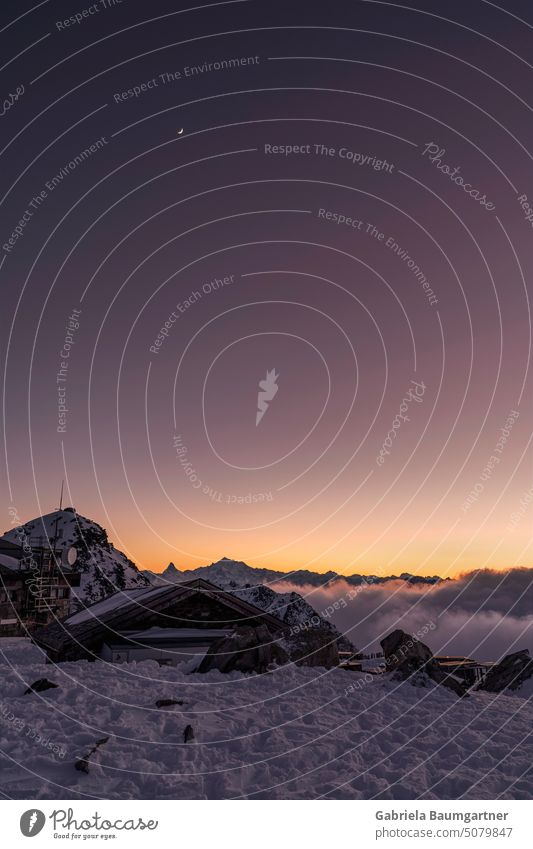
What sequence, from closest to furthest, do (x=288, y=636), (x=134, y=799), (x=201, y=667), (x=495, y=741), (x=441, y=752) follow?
1. (x=134, y=799)
2. (x=441, y=752)
3. (x=495, y=741)
4. (x=201, y=667)
5. (x=288, y=636)

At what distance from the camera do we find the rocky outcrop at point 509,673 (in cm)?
1859

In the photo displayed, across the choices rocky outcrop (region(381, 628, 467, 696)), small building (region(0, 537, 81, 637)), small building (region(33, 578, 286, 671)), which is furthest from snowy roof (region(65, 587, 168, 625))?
small building (region(0, 537, 81, 637))

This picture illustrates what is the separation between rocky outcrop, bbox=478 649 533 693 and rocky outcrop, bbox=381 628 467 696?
3.10 metres

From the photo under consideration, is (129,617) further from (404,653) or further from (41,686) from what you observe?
(404,653)

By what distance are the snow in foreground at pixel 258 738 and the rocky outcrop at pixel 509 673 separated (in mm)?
3481

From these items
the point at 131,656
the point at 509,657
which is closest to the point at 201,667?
the point at 131,656

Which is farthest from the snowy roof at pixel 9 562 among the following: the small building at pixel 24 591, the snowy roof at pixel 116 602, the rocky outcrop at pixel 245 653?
the rocky outcrop at pixel 245 653

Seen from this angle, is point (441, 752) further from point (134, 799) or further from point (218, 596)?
point (218, 596)

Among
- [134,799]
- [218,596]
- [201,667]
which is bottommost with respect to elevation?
[134,799]

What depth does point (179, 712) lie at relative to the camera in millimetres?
12172

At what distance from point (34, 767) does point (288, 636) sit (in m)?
9.12

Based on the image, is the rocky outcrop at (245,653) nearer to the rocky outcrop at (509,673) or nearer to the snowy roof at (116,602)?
the snowy roof at (116,602)

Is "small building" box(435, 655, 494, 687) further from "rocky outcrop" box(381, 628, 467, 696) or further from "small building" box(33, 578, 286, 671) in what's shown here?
"small building" box(33, 578, 286, 671)

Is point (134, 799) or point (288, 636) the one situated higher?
point (288, 636)
